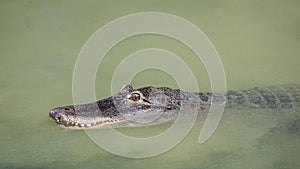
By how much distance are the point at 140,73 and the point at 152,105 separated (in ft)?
3.34

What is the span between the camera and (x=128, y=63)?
6.95 meters

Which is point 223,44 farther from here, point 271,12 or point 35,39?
point 35,39

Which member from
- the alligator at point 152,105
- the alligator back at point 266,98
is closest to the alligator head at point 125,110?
the alligator at point 152,105

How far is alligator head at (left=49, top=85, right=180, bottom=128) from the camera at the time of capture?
5.41 metres

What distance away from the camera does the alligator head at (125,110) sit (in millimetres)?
5410

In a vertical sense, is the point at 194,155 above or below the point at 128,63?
below

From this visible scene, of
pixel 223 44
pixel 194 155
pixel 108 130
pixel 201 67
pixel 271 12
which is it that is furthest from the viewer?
Answer: pixel 271 12

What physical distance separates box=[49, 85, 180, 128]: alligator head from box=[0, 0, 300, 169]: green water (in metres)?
0.12

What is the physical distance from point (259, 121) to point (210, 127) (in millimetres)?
607

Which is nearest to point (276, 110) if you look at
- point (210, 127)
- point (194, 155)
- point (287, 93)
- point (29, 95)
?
point (287, 93)

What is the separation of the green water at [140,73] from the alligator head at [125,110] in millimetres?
122

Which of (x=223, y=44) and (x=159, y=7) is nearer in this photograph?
(x=223, y=44)

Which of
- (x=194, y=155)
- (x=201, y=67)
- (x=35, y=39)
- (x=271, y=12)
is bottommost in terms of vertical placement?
(x=194, y=155)

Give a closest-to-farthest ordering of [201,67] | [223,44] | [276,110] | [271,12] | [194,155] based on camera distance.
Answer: [194,155]
[276,110]
[201,67]
[223,44]
[271,12]
